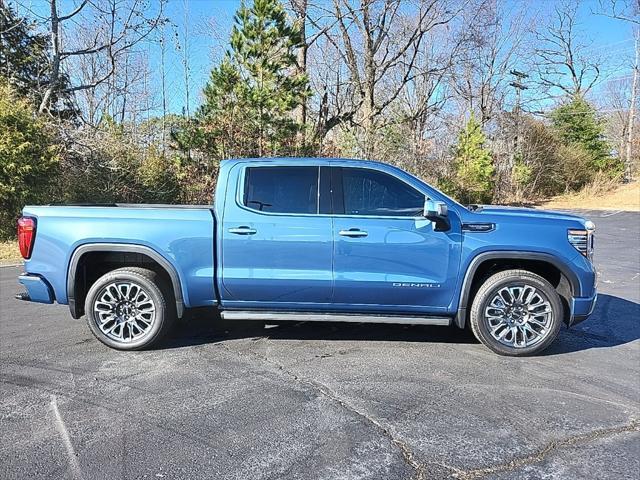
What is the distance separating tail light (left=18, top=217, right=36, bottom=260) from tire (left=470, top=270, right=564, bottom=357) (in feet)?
13.8

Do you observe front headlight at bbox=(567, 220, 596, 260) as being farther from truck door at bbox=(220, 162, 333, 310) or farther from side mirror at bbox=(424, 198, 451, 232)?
truck door at bbox=(220, 162, 333, 310)

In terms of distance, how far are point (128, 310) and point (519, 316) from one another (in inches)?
146

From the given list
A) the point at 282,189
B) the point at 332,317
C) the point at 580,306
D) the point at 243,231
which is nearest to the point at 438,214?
the point at 332,317

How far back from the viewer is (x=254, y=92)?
50.8 feet

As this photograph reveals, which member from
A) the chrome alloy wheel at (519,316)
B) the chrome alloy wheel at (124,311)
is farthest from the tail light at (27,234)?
the chrome alloy wheel at (519,316)

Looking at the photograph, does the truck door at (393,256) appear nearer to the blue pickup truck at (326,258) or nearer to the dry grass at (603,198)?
the blue pickup truck at (326,258)

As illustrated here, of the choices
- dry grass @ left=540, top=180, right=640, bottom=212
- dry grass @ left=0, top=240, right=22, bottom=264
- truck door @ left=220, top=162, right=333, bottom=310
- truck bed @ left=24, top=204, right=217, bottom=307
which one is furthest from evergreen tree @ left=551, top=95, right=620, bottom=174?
truck bed @ left=24, top=204, right=217, bottom=307

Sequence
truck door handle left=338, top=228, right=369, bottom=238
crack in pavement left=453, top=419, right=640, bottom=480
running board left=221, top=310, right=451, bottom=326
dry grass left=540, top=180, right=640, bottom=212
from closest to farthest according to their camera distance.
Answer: crack in pavement left=453, top=419, right=640, bottom=480
truck door handle left=338, top=228, right=369, bottom=238
running board left=221, top=310, right=451, bottom=326
dry grass left=540, top=180, right=640, bottom=212

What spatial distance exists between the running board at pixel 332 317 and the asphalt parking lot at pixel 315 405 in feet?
1.03

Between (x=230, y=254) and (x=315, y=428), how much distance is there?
1.89m

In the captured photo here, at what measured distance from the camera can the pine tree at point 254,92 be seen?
15719 mm

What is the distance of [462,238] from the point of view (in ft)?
14.8

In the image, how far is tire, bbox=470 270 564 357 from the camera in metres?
4.55

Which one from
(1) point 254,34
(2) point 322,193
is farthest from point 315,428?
(1) point 254,34
